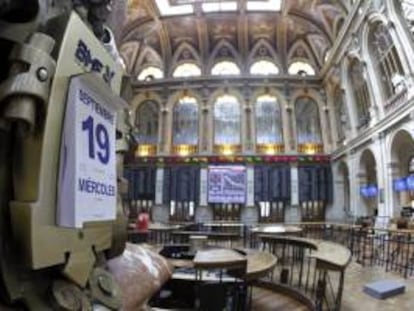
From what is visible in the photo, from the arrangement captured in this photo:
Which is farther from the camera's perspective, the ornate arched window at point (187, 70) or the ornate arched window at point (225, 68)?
the ornate arched window at point (187, 70)

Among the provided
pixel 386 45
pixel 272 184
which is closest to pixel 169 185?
pixel 272 184

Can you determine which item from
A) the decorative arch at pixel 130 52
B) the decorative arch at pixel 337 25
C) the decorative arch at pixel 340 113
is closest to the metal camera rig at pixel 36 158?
the decorative arch at pixel 340 113

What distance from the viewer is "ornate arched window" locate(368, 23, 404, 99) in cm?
1297

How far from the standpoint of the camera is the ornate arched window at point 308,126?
22141 millimetres

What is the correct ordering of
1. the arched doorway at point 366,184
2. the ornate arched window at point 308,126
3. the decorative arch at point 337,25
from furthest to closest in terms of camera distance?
1. the ornate arched window at point 308,126
2. the decorative arch at point 337,25
3. the arched doorway at point 366,184

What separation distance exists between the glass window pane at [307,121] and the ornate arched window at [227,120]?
3700mm

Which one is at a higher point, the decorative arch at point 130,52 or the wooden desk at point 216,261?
the decorative arch at point 130,52

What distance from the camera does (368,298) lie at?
5055 millimetres

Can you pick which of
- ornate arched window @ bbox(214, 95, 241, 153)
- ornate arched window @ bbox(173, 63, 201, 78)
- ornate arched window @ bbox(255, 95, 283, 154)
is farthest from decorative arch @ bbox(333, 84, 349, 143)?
ornate arched window @ bbox(173, 63, 201, 78)

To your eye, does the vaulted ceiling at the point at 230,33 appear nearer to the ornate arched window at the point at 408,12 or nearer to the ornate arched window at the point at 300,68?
the ornate arched window at the point at 300,68

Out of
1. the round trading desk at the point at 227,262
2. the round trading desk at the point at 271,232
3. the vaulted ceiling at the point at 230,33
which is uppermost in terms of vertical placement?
the vaulted ceiling at the point at 230,33

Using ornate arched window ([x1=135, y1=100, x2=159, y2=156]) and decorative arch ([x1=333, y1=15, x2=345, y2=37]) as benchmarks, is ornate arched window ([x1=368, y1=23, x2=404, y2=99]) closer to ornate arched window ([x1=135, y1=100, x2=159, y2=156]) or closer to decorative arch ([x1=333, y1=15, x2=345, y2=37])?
decorative arch ([x1=333, y1=15, x2=345, y2=37])

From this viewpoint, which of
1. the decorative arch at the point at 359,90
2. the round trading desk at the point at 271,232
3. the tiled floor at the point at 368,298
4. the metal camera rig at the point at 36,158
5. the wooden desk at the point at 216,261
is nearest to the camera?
the metal camera rig at the point at 36,158

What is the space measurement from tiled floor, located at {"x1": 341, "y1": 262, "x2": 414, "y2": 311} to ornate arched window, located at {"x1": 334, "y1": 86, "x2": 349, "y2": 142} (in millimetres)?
13435
